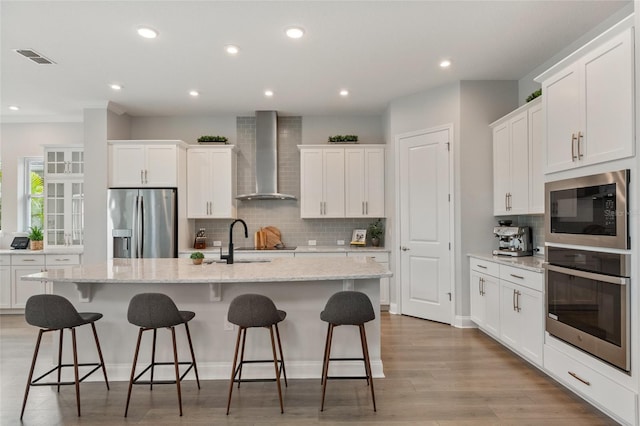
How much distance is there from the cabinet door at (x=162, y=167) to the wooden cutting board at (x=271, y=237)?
1.52 m

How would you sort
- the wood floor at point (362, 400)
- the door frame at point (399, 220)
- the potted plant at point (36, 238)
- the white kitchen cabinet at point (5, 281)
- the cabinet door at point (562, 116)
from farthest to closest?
the potted plant at point (36, 238) < the white kitchen cabinet at point (5, 281) < the door frame at point (399, 220) < the cabinet door at point (562, 116) < the wood floor at point (362, 400)

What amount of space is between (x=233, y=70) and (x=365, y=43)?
156 centimetres

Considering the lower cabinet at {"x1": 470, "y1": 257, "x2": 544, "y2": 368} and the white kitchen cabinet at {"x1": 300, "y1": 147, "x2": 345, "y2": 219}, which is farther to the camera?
the white kitchen cabinet at {"x1": 300, "y1": 147, "x2": 345, "y2": 219}

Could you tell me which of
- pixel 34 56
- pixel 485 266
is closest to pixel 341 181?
pixel 485 266

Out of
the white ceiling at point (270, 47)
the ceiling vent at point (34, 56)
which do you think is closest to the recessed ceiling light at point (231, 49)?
the white ceiling at point (270, 47)

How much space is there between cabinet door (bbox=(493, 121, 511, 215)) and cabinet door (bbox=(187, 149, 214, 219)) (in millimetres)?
3988

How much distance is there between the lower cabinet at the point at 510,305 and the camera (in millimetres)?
3168

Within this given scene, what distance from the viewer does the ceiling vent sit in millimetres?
3716

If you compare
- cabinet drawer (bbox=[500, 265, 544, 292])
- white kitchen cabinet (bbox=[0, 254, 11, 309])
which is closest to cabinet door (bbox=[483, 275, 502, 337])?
cabinet drawer (bbox=[500, 265, 544, 292])

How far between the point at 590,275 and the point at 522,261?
3.66 feet

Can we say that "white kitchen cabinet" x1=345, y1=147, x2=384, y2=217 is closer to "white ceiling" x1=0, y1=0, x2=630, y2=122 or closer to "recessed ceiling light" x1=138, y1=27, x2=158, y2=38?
"white ceiling" x1=0, y1=0, x2=630, y2=122

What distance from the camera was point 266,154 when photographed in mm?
5898

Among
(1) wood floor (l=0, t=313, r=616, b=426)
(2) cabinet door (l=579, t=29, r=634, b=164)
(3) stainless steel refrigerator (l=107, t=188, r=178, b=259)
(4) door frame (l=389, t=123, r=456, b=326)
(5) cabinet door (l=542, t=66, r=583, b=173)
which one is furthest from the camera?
(3) stainless steel refrigerator (l=107, t=188, r=178, b=259)

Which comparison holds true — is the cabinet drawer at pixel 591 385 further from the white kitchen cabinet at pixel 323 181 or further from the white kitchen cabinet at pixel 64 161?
the white kitchen cabinet at pixel 64 161
